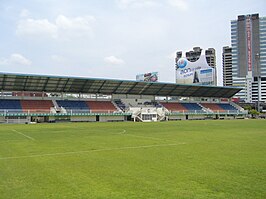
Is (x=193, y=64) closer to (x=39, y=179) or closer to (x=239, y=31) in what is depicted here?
(x=39, y=179)

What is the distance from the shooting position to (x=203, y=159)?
37.2 feet

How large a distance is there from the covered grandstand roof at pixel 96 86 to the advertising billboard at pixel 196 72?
5.42 m

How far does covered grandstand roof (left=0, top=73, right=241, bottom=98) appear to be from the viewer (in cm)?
5398

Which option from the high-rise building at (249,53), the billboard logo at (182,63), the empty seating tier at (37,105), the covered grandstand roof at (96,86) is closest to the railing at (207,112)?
the covered grandstand roof at (96,86)

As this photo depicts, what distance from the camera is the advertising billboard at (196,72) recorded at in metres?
82.6

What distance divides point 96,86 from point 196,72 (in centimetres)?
3529

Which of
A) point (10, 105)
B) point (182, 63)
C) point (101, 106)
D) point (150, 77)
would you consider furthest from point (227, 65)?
point (10, 105)

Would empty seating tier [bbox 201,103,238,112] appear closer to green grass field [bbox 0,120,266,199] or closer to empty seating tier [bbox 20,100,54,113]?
empty seating tier [bbox 20,100,54,113]

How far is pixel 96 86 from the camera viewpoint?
6203 centimetres

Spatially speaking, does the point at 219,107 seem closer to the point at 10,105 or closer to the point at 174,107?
the point at 174,107

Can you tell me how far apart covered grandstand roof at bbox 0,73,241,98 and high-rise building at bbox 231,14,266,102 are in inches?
3661

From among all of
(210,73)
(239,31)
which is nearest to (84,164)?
(210,73)

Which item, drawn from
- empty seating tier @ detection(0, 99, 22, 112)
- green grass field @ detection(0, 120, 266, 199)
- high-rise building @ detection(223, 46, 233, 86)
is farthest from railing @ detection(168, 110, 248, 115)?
high-rise building @ detection(223, 46, 233, 86)

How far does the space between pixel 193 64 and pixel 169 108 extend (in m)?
22.5
